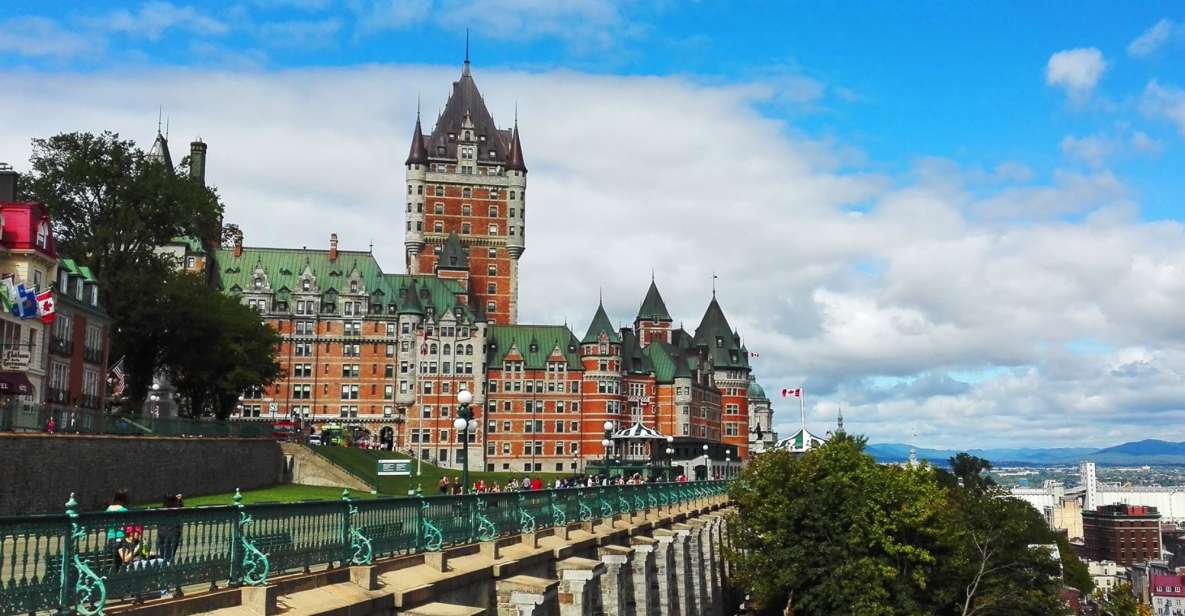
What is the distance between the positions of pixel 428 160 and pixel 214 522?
470 feet

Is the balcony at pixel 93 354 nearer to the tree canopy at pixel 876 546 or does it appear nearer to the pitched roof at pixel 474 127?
the tree canopy at pixel 876 546

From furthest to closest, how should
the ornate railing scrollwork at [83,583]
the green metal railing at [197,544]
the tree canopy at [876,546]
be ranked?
the tree canopy at [876,546]
the ornate railing scrollwork at [83,583]
the green metal railing at [197,544]

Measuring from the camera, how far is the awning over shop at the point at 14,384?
4659 cm

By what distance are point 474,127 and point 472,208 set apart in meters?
11.1

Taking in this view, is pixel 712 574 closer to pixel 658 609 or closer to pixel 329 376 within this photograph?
pixel 658 609

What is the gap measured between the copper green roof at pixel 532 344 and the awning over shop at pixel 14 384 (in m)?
90.2

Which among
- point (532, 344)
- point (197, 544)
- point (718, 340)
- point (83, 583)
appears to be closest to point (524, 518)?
point (197, 544)

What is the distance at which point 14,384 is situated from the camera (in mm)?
47688

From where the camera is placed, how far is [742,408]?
170750 millimetres

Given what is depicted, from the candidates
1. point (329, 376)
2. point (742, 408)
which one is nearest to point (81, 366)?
point (329, 376)

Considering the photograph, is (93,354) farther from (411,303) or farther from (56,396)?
(411,303)

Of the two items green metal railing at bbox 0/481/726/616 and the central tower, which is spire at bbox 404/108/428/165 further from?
green metal railing at bbox 0/481/726/616

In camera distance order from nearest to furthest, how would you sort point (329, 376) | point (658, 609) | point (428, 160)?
point (658, 609)
point (329, 376)
point (428, 160)

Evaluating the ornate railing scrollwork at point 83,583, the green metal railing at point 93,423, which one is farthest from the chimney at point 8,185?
the ornate railing scrollwork at point 83,583
